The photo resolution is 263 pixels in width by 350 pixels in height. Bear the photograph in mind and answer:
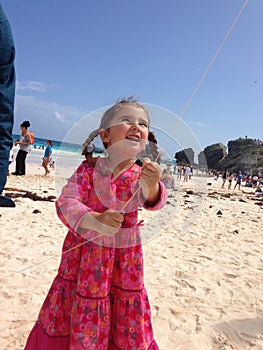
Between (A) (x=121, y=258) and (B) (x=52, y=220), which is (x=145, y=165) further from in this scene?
(B) (x=52, y=220)

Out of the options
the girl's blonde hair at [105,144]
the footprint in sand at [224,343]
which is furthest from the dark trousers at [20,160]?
the girl's blonde hair at [105,144]

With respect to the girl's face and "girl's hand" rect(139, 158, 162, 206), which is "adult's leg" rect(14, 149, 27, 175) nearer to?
the girl's face

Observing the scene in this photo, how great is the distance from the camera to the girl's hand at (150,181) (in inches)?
55.9

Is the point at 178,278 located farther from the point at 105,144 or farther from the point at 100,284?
the point at 105,144

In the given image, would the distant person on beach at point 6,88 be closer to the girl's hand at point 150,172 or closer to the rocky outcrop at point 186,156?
the girl's hand at point 150,172

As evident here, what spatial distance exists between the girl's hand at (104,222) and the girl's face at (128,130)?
1.28ft

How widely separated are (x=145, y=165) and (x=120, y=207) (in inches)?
12.2

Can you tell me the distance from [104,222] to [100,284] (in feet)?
1.39

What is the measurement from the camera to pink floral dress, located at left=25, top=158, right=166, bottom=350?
59.8 inches

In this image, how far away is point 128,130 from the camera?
153 cm

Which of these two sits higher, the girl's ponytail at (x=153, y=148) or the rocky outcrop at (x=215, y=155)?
the rocky outcrop at (x=215, y=155)

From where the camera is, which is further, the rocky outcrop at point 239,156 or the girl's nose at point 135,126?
the rocky outcrop at point 239,156

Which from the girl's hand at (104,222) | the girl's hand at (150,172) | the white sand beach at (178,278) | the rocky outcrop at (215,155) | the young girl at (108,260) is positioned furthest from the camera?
the rocky outcrop at (215,155)

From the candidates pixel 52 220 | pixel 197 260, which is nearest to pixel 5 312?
pixel 197 260
